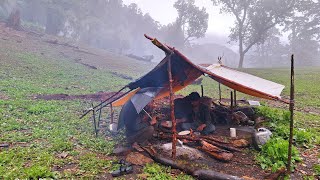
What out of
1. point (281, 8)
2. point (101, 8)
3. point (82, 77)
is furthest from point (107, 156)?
point (101, 8)

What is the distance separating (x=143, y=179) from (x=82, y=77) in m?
17.1

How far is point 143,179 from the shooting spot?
5.43m

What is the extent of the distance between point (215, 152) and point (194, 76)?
2.77 m

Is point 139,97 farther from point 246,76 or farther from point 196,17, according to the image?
point 196,17

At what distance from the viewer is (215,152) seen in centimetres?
665

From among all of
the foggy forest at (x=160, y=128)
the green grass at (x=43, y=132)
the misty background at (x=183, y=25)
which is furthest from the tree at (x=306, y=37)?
the green grass at (x=43, y=132)

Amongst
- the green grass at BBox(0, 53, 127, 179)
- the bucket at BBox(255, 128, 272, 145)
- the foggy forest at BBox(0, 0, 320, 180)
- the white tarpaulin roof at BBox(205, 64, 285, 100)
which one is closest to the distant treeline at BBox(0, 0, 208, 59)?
the foggy forest at BBox(0, 0, 320, 180)

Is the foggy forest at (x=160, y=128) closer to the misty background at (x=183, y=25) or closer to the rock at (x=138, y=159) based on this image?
the rock at (x=138, y=159)

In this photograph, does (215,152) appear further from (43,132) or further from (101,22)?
(101,22)

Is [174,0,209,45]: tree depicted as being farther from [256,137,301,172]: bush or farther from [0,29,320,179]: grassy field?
[256,137,301,172]: bush

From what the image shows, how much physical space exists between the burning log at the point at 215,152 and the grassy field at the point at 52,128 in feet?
4.86

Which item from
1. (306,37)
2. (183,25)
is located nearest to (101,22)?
(183,25)

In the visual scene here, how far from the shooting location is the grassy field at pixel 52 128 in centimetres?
582

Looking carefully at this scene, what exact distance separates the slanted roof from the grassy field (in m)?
1.88
